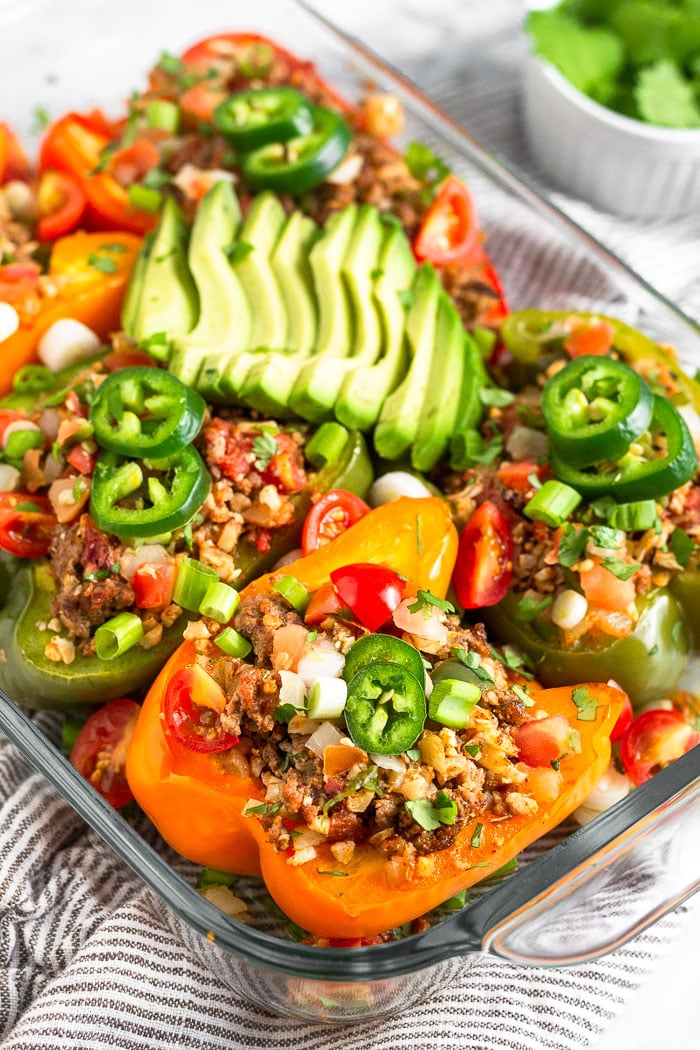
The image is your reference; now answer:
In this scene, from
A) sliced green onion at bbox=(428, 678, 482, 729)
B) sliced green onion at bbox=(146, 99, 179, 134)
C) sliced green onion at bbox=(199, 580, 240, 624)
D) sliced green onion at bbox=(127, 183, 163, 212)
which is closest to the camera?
sliced green onion at bbox=(428, 678, 482, 729)

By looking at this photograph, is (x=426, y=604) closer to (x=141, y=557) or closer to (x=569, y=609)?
(x=569, y=609)

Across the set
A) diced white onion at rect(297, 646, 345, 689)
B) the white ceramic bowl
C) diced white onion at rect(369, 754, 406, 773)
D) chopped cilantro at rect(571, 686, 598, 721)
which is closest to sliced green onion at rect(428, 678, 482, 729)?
diced white onion at rect(369, 754, 406, 773)

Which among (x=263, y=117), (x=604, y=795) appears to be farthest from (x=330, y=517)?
(x=263, y=117)

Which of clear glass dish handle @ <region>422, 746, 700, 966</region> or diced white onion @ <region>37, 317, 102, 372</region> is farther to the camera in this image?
diced white onion @ <region>37, 317, 102, 372</region>

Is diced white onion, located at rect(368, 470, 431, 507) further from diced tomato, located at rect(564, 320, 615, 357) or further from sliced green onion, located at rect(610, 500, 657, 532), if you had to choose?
diced tomato, located at rect(564, 320, 615, 357)

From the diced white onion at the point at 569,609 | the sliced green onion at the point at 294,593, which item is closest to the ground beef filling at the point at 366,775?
the sliced green onion at the point at 294,593

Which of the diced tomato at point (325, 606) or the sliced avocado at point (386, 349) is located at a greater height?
the sliced avocado at point (386, 349)

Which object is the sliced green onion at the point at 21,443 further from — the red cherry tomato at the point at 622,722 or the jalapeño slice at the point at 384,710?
the red cherry tomato at the point at 622,722

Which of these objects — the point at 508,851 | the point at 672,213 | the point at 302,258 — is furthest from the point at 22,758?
the point at 672,213
